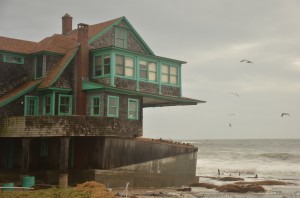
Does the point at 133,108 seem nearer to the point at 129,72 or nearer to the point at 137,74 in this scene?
the point at 137,74

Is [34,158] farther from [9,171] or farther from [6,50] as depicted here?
[6,50]

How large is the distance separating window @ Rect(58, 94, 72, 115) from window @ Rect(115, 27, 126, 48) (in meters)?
6.88

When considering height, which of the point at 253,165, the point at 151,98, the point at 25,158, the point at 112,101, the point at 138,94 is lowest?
the point at 253,165

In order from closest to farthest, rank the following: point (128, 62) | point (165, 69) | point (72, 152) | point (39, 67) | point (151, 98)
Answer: point (72, 152) < point (128, 62) < point (39, 67) < point (151, 98) < point (165, 69)

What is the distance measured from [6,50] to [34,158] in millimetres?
8164

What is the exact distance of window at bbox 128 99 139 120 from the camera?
32.8 metres

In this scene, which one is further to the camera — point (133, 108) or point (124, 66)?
point (133, 108)

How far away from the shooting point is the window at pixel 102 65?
105ft

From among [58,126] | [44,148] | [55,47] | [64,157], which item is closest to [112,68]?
[55,47]

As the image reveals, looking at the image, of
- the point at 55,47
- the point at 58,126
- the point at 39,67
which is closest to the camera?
the point at 58,126

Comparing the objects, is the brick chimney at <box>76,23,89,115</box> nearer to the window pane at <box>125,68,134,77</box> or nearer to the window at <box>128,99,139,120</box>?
the window pane at <box>125,68,134,77</box>

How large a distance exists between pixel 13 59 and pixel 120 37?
8.74 metres

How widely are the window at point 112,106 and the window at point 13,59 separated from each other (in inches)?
309

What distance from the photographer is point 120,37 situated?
3625 cm
